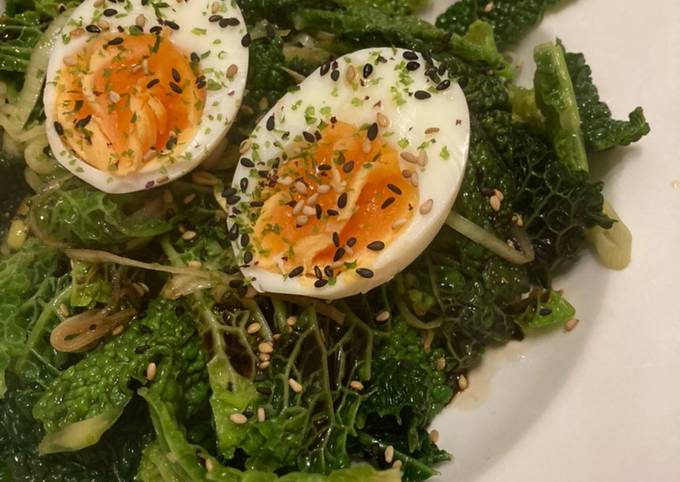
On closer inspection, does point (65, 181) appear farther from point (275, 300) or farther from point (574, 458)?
point (574, 458)

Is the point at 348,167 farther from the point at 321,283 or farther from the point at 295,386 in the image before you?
the point at 295,386

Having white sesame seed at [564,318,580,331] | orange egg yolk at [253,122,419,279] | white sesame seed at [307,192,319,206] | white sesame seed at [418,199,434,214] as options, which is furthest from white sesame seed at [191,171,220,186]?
white sesame seed at [564,318,580,331]

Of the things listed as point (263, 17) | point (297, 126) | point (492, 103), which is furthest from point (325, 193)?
Answer: point (263, 17)

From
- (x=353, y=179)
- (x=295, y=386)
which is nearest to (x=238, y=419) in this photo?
(x=295, y=386)

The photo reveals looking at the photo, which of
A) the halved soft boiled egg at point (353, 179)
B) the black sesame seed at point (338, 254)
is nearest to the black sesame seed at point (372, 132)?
the halved soft boiled egg at point (353, 179)

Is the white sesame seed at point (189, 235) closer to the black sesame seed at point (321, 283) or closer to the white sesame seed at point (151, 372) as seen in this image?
the white sesame seed at point (151, 372)

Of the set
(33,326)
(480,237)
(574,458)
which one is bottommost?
(33,326)
